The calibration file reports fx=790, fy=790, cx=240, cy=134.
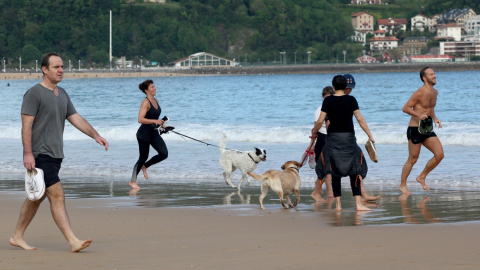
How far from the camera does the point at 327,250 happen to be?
5258 mm

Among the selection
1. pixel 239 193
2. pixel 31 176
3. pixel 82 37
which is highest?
pixel 82 37

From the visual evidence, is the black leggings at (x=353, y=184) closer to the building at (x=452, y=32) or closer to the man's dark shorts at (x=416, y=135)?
the man's dark shorts at (x=416, y=135)

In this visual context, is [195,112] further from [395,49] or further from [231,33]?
[395,49]

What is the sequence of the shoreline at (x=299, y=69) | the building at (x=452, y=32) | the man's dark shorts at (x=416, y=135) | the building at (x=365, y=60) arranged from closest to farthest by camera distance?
the man's dark shorts at (x=416, y=135), the shoreline at (x=299, y=69), the building at (x=365, y=60), the building at (x=452, y=32)

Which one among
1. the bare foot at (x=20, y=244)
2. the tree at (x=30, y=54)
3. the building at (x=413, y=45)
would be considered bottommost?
the bare foot at (x=20, y=244)

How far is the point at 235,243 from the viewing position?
18.5ft

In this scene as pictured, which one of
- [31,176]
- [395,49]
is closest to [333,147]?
[31,176]

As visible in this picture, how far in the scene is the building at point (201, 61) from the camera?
16129 cm

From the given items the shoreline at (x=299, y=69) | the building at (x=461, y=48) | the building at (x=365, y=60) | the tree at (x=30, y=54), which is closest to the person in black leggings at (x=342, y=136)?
the shoreline at (x=299, y=69)

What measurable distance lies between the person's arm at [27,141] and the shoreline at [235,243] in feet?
2.05

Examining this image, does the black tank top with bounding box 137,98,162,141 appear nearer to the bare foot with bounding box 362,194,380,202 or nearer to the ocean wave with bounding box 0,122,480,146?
the bare foot with bounding box 362,194,380,202

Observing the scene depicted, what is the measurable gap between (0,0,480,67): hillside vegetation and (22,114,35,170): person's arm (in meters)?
154

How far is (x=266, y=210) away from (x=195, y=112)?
27.3 metres

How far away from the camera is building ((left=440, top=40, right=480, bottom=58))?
186 metres
